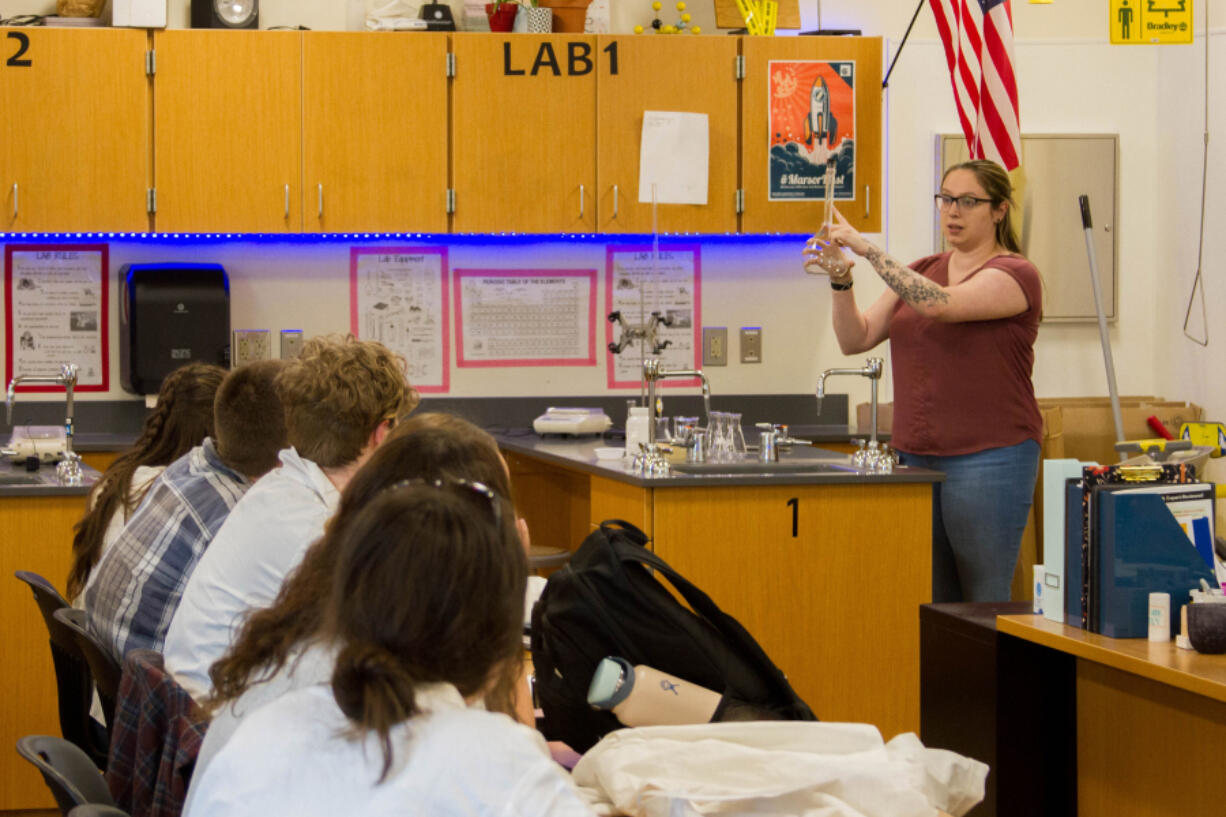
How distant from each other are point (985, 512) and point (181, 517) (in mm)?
2304

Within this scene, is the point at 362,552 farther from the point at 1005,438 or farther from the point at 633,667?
the point at 1005,438

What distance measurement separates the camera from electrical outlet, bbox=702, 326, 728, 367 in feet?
19.0

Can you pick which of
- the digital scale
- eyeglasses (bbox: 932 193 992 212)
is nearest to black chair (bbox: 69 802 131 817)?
eyeglasses (bbox: 932 193 992 212)

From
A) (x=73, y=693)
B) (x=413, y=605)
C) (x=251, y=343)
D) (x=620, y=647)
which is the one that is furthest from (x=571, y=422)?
(x=413, y=605)

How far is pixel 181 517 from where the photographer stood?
→ 2287 millimetres

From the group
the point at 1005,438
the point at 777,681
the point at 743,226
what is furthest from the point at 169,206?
the point at 777,681

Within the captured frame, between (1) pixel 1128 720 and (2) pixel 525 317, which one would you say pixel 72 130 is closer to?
(2) pixel 525 317

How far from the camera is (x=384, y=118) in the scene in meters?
5.23

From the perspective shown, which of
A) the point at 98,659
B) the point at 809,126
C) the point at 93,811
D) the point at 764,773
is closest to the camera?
the point at 93,811

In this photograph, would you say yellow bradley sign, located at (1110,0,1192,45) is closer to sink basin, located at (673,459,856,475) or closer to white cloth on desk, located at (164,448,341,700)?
sink basin, located at (673,459,856,475)

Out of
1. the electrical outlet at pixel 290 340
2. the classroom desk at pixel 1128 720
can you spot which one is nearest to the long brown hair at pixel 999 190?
the classroom desk at pixel 1128 720

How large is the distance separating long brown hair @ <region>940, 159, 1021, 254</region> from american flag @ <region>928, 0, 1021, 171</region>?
119cm

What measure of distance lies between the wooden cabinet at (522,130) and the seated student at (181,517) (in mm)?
2918

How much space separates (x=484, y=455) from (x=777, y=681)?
71 cm
